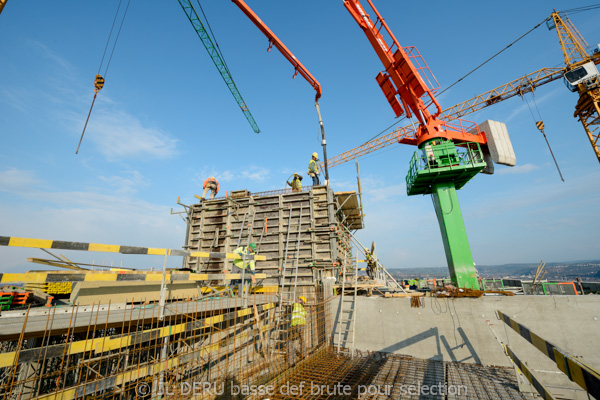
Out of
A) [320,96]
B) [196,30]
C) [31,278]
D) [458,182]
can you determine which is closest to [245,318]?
[31,278]

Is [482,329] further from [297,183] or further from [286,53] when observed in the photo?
[286,53]

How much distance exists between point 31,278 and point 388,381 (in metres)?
8.47

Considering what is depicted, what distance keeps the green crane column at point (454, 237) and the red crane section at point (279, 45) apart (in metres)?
17.1

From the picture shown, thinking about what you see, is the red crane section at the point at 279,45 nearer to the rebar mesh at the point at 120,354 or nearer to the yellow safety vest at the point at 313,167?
the yellow safety vest at the point at 313,167

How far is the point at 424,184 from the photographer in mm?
13578

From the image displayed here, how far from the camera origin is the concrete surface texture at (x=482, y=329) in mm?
7781

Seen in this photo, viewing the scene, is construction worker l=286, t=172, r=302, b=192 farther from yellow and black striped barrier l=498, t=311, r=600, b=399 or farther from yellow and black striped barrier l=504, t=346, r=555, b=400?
yellow and black striped barrier l=498, t=311, r=600, b=399

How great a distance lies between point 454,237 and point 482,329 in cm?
425

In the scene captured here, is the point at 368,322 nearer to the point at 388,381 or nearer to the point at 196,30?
the point at 388,381

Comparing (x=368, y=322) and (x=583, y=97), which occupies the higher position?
(x=583, y=97)

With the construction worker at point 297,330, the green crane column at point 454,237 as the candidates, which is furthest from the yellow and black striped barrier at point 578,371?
the green crane column at point 454,237

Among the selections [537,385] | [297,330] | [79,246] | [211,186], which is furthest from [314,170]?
[537,385]

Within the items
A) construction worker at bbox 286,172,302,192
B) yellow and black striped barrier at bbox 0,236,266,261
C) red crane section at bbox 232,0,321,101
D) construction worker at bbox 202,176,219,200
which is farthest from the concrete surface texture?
red crane section at bbox 232,0,321,101

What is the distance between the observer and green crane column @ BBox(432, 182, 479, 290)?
36.7 feet
